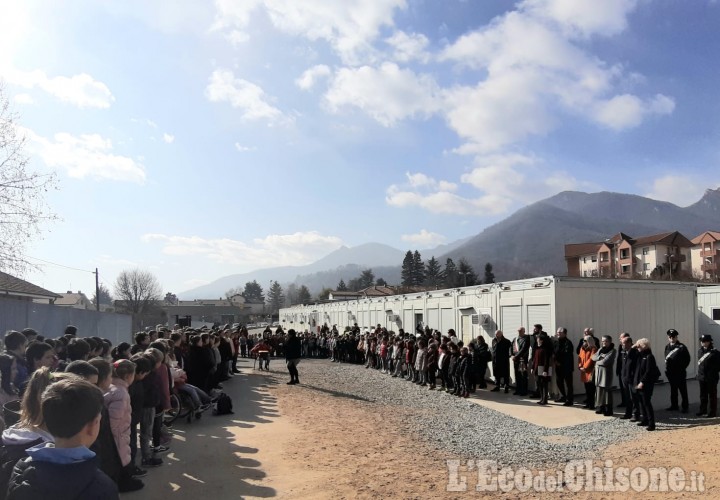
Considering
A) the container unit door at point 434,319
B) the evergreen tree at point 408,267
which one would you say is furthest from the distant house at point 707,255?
the container unit door at point 434,319

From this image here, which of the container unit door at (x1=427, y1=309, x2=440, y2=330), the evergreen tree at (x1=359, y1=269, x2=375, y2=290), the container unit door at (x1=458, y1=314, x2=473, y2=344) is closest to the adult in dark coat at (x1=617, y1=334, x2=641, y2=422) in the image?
the container unit door at (x1=458, y1=314, x2=473, y2=344)

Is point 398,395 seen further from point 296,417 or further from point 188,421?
point 188,421

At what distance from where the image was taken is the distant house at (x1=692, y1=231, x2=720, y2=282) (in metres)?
73.6

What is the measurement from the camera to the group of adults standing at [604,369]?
363 inches

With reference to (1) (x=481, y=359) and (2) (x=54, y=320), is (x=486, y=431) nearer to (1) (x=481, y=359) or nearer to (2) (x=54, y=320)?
(1) (x=481, y=359)

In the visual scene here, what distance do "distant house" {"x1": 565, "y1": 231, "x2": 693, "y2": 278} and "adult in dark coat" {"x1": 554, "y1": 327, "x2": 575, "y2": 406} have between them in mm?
67423

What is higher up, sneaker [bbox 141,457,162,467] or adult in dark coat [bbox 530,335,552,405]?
adult in dark coat [bbox 530,335,552,405]

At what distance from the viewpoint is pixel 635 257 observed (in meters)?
82.3

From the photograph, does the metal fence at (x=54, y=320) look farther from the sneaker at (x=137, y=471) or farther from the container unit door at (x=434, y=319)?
the container unit door at (x=434, y=319)

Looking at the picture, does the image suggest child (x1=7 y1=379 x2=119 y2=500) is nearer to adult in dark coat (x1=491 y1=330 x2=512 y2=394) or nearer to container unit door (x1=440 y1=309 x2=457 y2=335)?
adult in dark coat (x1=491 y1=330 x2=512 y2=394)

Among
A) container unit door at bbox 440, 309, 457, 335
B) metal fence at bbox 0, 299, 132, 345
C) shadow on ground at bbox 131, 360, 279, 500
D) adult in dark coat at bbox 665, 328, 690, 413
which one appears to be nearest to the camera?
shadow on ground at bbox 131, 360, 279, 500

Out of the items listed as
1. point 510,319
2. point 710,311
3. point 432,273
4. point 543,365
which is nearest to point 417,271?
point 432,273

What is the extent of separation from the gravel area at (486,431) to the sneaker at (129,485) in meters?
4.35

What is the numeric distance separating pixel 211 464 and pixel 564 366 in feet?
28.3
